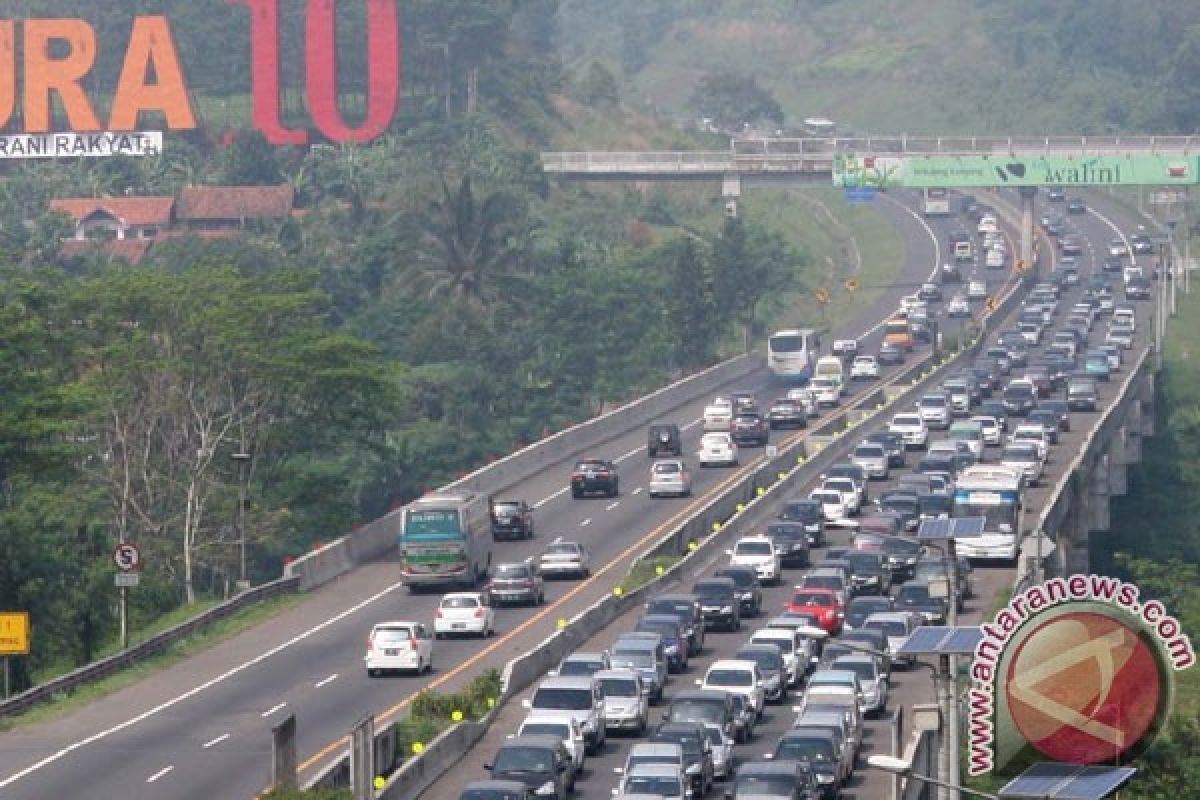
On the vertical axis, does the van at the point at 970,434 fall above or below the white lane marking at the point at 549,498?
above

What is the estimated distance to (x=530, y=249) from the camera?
17550 centimetres

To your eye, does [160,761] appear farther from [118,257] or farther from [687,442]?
[118,257]

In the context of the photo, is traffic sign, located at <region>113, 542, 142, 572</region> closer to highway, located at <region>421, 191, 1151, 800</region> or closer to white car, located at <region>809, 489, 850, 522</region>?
highway, located at <region>421, 191, 1151, 800</region>

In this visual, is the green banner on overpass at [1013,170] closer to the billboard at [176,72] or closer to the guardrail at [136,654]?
the billboard at [176,72]

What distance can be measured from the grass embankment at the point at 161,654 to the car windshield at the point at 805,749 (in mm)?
20496

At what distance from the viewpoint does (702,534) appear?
9800 cm

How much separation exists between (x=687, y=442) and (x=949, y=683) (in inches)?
3028

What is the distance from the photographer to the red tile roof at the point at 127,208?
632 feet

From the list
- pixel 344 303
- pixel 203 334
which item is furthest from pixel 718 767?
pixel 344 303

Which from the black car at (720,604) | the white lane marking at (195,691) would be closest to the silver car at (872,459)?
the white lane marking at (195,691)

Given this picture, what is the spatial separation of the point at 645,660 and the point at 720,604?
10.7 m

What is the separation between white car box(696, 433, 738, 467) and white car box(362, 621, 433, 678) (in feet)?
129

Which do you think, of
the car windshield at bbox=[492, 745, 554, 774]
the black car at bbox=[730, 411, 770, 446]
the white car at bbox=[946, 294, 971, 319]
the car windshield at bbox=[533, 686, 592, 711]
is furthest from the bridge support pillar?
the car windshield at bbox=[492, 745, 554, 774]
